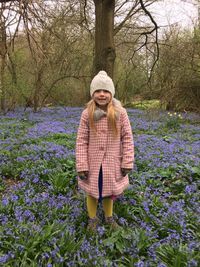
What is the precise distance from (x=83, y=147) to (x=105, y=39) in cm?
412

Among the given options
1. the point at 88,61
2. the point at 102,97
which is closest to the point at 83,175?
the point at 102,97

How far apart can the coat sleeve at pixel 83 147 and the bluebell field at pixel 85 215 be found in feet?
2.16

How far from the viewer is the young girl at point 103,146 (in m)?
3.30

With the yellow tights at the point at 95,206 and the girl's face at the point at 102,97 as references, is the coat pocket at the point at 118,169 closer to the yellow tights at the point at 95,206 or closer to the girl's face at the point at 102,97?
the yellow tights at the point at 95,206

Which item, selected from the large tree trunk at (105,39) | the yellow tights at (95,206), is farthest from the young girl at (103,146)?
the large tree trunk at (105,39)

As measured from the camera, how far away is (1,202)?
3820mm

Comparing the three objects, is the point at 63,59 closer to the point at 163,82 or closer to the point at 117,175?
the point at 163,82

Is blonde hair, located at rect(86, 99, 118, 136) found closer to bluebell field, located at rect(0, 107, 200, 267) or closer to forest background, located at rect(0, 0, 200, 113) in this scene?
bluebell field, located at rect(0, 107, 200, 267)

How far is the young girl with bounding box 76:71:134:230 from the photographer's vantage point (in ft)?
10.8

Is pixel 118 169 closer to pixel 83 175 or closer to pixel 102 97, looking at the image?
pixel 83 175

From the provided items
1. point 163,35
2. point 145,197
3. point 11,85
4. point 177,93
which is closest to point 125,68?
point 163,35

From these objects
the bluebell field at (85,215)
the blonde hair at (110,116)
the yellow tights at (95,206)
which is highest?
the blonde hair at (110,116)

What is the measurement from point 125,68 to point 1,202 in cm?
1892

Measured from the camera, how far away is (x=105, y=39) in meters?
6.83
